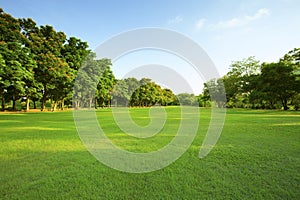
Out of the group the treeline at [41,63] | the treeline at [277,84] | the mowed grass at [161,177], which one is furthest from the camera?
the treeline at [277,84]

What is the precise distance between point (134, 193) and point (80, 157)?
81.4 inches

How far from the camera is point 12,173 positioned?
3045mm

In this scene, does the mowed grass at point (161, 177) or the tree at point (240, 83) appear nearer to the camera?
the mowed grass at point (161, 177)

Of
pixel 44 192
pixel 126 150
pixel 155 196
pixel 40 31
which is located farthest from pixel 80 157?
pixel 40 31

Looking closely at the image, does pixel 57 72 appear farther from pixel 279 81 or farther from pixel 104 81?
pixel 279 81

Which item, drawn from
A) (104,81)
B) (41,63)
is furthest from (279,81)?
(41,63)

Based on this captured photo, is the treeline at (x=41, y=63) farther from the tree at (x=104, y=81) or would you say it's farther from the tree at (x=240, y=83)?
the tree at (x=240, y=83)

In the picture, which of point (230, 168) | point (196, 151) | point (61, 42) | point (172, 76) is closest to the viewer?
point (230, 168)

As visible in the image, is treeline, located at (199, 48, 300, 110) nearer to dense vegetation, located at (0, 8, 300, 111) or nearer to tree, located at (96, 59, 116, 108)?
dense vegetation, located at (0, 8, 300, 111)

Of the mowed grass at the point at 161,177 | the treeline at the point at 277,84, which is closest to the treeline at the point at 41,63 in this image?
the mowed grass at the point at 161,177

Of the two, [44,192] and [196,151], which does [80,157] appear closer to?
[44,192]

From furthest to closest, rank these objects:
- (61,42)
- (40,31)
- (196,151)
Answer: (61,42), (40,31), (196,151)

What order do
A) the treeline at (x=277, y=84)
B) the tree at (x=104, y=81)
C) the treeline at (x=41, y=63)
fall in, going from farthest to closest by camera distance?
1. the tree at (x=104, y=81)
2. the treeline at (x=277, y=84)
3. the treeline at (x=41, y=63)

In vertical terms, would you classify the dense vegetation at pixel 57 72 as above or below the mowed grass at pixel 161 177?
above
